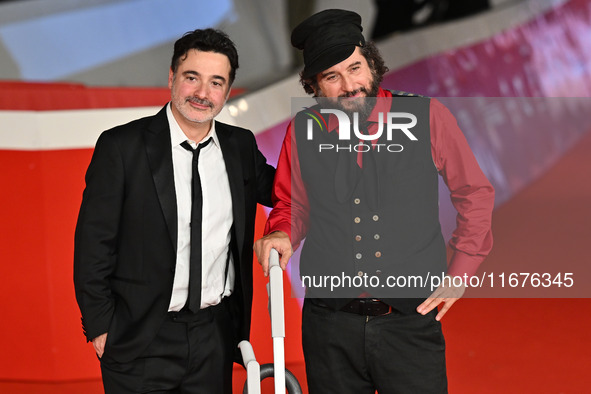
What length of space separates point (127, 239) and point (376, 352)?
80 centimetres

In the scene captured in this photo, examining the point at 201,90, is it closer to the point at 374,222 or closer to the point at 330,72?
the point at 330,72

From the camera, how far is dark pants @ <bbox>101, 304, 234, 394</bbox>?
2.15 m

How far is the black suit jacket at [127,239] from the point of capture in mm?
2088

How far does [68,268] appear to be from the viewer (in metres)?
3.53

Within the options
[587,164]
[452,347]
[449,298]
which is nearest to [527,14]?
[587,164]

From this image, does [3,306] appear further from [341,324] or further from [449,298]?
[449,298]

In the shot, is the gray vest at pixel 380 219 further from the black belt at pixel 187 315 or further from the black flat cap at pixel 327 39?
the black belt at pixel 187 315

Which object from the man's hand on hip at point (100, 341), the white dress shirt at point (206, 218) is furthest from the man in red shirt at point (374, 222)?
the man's hand on hip at point (100, 341)

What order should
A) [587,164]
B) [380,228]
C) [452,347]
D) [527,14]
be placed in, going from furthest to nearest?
1. [527,14]
2. [587,164]
3. [452,347]
4. [380,228]

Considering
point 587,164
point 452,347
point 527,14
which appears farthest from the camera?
point 527,14

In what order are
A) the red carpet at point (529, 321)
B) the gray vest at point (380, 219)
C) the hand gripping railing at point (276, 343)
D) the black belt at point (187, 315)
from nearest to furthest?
the hand gripping railing at point (276, 343) < the gray vest at point (380, 219) < the black belt at point (187, 315) < the red carpet at point (529, 321)

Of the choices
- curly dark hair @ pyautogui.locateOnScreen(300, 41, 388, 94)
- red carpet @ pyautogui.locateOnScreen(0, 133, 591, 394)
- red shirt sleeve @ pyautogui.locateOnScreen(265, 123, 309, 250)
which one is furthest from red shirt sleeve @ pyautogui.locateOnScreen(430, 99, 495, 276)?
red shirt sleeve @ pyautogui.locateOnScreen(265, 123, 309, 250)

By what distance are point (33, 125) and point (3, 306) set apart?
0.92m

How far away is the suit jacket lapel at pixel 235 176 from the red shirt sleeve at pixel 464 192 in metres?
0.59
